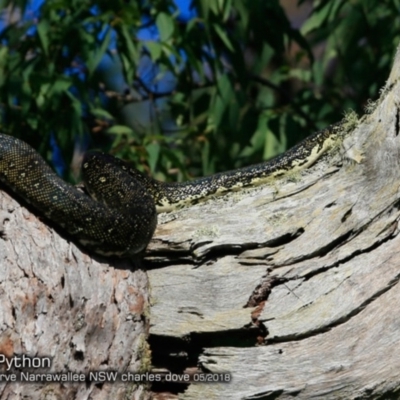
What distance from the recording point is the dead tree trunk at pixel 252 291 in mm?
6926

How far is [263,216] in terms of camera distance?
7.59 meters

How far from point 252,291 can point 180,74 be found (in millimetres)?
5411

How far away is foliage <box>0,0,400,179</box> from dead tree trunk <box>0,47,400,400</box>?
323 centimetres

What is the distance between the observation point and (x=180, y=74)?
1219 centimetres

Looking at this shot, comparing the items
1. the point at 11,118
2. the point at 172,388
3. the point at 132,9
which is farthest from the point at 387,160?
the point at 11,118

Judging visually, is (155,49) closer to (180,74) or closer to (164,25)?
(164,25)

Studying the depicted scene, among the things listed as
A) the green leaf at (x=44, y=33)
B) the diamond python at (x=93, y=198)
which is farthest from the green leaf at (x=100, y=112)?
the diamond python at (x=93, y=198)

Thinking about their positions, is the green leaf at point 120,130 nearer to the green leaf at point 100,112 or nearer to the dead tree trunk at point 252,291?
the green leaf at point 100,112

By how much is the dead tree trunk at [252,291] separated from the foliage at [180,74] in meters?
3.23

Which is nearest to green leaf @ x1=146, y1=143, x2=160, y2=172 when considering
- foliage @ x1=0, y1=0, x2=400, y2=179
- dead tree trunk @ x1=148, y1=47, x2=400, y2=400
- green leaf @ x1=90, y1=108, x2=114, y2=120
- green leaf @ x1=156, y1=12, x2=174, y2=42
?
foliage @ x1=0, y1=0, x2=400, y2=179

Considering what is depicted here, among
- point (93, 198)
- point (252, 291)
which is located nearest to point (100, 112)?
point (93, 198)

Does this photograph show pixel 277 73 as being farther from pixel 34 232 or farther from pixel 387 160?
pixel 34 232

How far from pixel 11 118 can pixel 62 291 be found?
15.4ft

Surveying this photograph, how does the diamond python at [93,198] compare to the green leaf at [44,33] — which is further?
the green leaf at [44,33]
